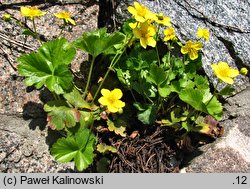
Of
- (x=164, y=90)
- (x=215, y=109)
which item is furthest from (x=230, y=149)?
(x=164, y=90)

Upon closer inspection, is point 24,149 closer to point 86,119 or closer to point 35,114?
point 35,114

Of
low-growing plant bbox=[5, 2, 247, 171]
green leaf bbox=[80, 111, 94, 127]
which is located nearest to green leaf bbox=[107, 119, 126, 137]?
low-growing plant bbox=[5, 2, 247, 171]

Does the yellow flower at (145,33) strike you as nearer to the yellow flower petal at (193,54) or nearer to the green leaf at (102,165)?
the yellow flower petal at (193,54)

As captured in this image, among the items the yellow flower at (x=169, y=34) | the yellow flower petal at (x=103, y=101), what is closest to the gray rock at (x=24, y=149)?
the yellow flower petal at (x=103, y=101)

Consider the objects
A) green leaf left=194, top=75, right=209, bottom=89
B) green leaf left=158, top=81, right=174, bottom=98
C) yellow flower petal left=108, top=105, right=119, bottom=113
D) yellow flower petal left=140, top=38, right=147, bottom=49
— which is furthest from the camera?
green leaf left=194, top=75, right=209, bottom=89

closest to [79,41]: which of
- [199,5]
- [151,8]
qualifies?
[151,8]

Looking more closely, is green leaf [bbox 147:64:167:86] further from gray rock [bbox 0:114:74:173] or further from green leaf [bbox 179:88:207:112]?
gray rock [bbox 0:114:74:173]

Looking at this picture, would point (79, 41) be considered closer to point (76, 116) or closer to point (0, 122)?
point (76, 116)
